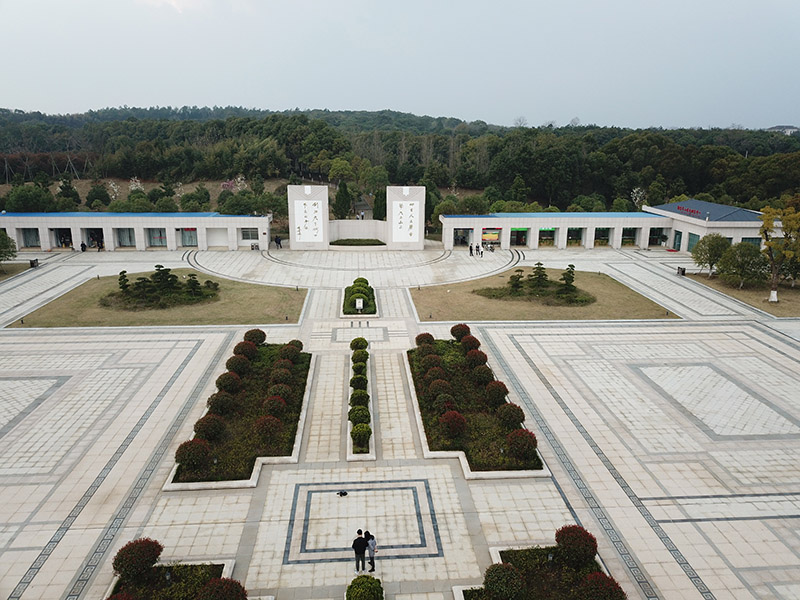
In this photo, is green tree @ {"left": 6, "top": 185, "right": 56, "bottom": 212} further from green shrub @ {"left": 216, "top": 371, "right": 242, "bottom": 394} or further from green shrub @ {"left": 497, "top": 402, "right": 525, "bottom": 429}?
green shrub @ {"left": 497, "top": 402, "right": 525, "bottom": 429}

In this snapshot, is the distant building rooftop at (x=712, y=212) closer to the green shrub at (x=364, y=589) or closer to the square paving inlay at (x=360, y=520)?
the square paving inlay at (x=360, y=520)

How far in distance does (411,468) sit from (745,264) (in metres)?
27.9

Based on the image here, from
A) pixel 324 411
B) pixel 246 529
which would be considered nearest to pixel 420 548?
pixel 246 529

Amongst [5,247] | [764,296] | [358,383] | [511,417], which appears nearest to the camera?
[511,417]

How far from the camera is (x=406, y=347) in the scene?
24734mm

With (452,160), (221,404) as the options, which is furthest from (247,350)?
(452,160)

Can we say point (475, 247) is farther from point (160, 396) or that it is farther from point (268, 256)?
point (160, 396)

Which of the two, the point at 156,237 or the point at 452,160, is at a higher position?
the point at 452,160

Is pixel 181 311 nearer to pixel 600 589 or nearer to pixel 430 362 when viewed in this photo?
pixel 430 362

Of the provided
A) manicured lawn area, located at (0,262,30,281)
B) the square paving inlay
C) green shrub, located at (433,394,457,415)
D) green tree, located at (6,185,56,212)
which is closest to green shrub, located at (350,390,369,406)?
green shrub, located at (433,394,457,415)

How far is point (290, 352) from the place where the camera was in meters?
21.9

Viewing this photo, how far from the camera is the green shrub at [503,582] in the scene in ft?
35.1

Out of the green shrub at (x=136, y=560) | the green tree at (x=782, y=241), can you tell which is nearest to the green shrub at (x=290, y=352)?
the green shrub at (x=136, y=560)

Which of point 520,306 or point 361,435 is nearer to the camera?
point 361,435
